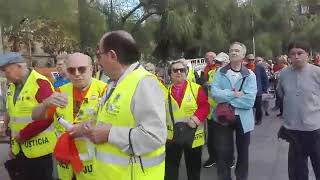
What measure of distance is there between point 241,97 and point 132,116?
2.97m

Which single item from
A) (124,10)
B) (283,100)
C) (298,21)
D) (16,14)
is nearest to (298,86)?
(283,100)

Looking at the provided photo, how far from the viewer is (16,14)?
1781 cm

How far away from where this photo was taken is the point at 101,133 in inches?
113

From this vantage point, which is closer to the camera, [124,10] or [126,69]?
[126,69]

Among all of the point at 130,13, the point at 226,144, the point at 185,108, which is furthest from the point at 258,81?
the point at 130,13

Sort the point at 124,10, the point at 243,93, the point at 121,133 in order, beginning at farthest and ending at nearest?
the point at 124,10 < the point at 243,93 < the point at 121,133

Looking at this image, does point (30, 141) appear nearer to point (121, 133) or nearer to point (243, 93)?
point (121, 133)

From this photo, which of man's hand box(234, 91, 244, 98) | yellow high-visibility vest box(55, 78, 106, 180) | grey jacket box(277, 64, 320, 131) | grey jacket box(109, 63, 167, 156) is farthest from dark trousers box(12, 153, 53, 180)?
grey jacket box(277, 64, 320, 131)

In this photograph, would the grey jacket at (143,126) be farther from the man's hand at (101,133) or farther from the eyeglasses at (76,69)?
the eyeglasses at (76,69)

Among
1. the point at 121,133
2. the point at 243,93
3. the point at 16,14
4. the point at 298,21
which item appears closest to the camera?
the point at 121,133

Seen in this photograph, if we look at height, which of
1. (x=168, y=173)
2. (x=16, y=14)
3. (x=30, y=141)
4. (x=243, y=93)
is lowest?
(x=168, y=173)

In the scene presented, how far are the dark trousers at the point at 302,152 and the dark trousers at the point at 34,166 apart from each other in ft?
8.03

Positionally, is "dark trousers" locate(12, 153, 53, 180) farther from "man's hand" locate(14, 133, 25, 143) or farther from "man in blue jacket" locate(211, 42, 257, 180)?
"man in blue jacket" locate(211, 42, 257, 180)

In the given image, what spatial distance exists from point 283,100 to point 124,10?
2597 cm
